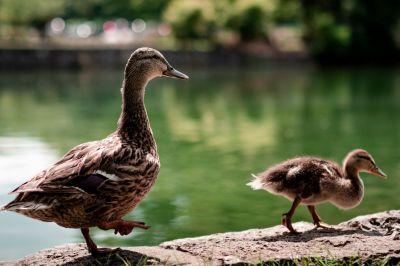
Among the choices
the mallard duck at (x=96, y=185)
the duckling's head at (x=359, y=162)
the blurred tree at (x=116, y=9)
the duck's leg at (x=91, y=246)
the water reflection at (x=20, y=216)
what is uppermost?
the blurred tree at (x=116, y=9)

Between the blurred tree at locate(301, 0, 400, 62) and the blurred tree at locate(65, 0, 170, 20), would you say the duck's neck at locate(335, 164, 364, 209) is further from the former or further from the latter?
the blurred tree at locate(65, 0, 170, 20)

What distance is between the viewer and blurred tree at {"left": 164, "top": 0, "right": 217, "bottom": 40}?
5772 centimetres

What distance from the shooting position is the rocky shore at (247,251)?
5.35m

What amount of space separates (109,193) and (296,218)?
18.4 ft

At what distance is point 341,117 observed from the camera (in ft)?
82.6

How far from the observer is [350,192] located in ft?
23.4

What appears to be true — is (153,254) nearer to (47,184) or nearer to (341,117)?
(47,184)

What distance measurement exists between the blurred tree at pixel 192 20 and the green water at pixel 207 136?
47.7ft

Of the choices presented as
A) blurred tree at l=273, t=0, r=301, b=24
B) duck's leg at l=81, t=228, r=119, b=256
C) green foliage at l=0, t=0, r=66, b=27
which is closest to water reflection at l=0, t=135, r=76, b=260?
duck's leg at l=81, t=228, r=119, b=256

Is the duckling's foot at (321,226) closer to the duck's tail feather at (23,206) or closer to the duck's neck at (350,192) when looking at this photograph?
the duck's neck at (350,192)

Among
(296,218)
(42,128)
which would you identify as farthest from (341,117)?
(296,218)

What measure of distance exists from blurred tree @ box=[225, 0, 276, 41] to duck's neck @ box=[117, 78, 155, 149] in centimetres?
5416

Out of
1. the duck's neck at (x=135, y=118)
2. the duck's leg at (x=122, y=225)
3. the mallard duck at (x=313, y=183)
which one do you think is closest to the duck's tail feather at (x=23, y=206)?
the duck's leg at (x=122, y=225)

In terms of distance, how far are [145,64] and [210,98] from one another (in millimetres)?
26365
